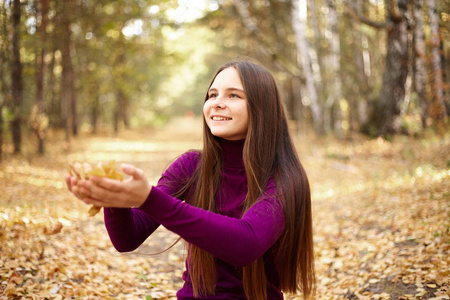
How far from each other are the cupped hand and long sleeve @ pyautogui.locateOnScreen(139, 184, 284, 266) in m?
0.06

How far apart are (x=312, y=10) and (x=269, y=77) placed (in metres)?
13.2

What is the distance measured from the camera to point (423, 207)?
5375 millimetres

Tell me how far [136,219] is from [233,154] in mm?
711

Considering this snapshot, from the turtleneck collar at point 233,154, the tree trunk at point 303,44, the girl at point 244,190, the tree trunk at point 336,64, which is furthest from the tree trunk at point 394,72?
the turtleneck collar at point 233,154

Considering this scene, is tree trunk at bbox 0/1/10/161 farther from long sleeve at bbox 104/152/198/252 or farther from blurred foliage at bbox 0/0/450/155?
long sleeve at bbox 104/152/198/252

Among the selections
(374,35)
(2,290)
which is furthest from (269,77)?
(374,35)

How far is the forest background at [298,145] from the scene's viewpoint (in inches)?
157

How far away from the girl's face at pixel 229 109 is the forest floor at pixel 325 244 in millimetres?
1020

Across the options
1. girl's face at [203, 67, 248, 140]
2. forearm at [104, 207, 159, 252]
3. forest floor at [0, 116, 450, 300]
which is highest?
girl's face at [203, 67, 248, 140]

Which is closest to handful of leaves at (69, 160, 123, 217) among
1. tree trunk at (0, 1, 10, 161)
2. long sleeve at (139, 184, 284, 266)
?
long sleeve at (139, 184, 284, 266)

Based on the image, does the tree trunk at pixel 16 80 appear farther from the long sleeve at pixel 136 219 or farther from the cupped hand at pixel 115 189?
the cupped hand at pixel 115 189

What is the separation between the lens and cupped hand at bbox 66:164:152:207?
1422 mm

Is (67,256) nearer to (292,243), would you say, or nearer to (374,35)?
(292,243)

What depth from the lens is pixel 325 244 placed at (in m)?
5.38
